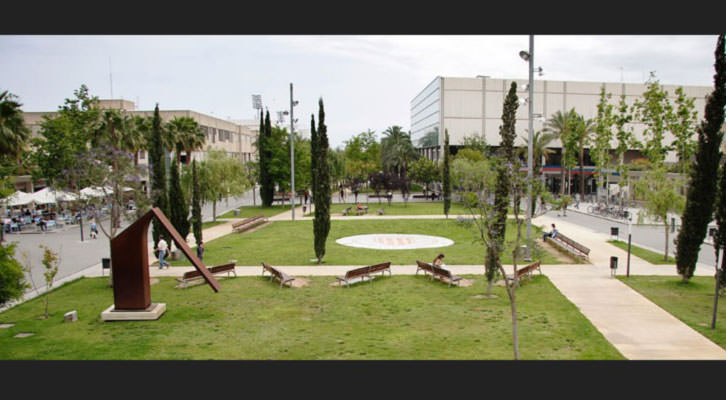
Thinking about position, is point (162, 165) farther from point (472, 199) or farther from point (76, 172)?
point (472, 199)

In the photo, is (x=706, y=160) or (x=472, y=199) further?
(x=706, y=160)

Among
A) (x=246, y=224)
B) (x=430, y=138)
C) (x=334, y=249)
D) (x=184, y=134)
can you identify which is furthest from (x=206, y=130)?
(x=334, y=249)

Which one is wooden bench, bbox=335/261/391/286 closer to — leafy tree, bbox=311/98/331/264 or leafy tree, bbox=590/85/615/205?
leafy tree, bbox=311/98/331/264

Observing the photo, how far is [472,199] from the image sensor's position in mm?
11578

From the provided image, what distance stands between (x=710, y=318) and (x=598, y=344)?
481 cm

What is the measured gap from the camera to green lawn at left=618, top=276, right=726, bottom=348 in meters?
12.6

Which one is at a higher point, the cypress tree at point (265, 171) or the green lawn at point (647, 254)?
the cypress tree at point (265, 171)

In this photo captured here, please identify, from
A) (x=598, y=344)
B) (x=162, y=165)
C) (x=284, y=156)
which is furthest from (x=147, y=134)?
(x=598, y=344)

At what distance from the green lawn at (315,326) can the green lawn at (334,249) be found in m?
3.67

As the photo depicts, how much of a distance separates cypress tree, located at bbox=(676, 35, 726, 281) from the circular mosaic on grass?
11554mm

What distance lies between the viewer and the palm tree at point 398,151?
233 ft

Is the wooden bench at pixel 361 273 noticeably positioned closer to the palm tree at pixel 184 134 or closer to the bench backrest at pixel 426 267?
the bench backrest at pixel 426 267

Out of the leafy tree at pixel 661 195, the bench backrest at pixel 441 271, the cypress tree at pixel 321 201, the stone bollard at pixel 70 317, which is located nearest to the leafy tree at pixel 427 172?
the leafy tree at pixel 661 195

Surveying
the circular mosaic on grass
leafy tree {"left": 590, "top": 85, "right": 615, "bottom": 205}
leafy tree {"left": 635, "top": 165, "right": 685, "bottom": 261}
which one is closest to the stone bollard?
the circular mosaic on grass
